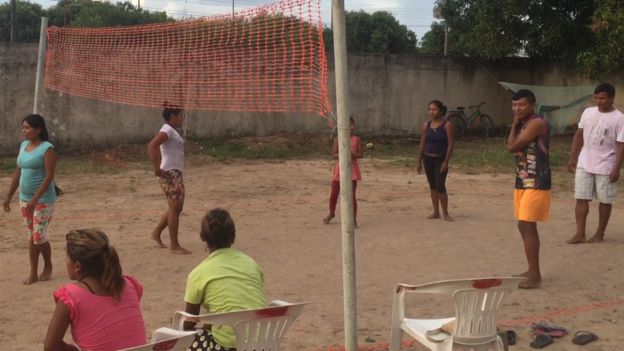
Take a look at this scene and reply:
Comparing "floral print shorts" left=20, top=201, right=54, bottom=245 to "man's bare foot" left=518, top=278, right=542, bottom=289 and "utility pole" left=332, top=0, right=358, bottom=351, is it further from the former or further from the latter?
"man's bare foot" left=518, top=278, right=542, bottom=289

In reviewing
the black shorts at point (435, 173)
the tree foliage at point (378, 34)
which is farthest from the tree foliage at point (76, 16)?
the black shorts at point (435, 173)

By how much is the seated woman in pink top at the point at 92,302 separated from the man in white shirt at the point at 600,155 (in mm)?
5469

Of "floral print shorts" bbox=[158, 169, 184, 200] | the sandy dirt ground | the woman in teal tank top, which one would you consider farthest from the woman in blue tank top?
the woman in teal tank top

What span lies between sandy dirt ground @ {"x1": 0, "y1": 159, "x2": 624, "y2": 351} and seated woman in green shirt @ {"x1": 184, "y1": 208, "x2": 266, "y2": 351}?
131cm

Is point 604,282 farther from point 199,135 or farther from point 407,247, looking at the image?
point 199,135

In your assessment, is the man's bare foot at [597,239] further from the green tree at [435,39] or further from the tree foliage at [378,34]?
the tree foliage at [378,34]

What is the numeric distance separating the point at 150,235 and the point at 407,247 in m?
2.79

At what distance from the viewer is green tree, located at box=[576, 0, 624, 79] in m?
15.4

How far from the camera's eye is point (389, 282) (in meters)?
6.51

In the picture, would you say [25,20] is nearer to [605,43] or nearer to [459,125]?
[459,125]

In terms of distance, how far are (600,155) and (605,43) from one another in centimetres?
956

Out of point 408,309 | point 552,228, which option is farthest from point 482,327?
point 552,228

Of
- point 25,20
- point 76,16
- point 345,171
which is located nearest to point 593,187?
point 345,171

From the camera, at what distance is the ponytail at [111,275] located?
10.6 feet
